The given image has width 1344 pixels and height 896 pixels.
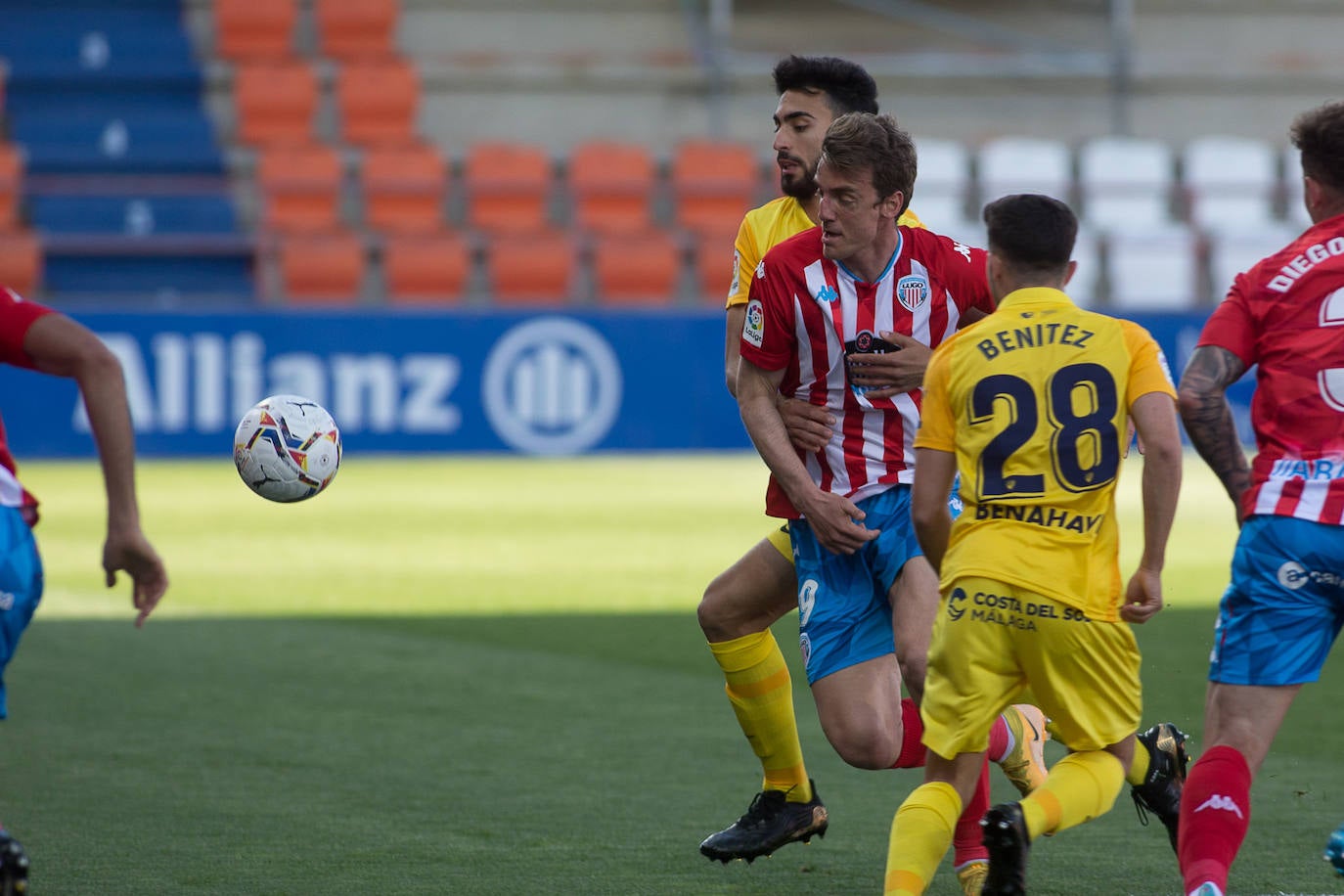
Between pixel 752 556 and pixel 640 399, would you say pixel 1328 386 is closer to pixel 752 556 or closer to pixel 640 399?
pixel 752 556

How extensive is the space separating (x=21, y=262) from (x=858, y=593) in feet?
51.9

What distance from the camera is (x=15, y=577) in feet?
12.3

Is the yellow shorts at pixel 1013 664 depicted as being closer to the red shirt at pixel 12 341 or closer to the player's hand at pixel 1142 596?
the player's hand at pixel 1142 596

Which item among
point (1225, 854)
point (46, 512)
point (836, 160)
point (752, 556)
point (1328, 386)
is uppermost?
point (836, 160)

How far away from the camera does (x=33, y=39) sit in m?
22.2

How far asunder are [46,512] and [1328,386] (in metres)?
11.7

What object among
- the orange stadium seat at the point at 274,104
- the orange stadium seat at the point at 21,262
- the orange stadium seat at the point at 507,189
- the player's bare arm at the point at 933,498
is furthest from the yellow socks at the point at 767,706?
the orange stadium seat at the point at 274,104

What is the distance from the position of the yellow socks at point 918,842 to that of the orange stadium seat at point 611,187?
690 inches

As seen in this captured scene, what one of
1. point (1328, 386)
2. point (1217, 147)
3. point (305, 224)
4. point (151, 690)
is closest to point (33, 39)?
point (305, 224)

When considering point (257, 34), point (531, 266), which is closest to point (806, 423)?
point (531, 266)

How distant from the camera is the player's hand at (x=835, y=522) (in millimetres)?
4793

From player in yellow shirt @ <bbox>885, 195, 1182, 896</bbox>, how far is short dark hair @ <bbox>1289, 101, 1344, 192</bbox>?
0.57m

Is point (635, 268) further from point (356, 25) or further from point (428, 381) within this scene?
point (356, 25)

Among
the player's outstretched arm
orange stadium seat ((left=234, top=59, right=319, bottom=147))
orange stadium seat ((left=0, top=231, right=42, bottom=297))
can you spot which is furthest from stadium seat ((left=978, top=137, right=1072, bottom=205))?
the player's outstretched arm
